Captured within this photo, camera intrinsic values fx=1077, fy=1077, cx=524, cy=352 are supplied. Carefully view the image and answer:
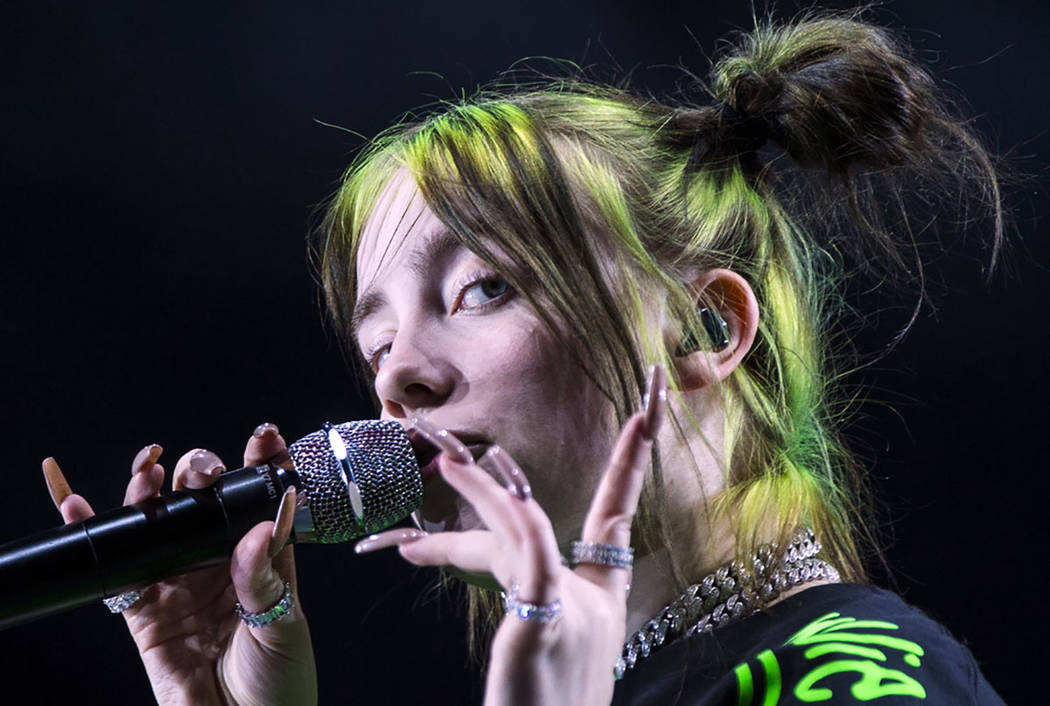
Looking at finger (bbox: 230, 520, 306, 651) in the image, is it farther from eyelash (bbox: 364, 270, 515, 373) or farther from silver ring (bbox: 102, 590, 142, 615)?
eyelash (bbox: 364, 270, 515, 373)

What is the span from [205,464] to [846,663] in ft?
2.00

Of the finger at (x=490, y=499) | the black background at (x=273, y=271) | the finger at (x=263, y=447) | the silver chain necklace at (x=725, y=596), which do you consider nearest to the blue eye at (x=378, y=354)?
the finger at (x=263, y=447)

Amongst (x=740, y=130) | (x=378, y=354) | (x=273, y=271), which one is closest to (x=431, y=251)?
(x=378, y=354)

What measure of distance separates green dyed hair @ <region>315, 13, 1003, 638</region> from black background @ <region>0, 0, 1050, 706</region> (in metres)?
0.53

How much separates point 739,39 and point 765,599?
1259 millimetres

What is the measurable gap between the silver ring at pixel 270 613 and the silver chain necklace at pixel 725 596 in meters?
0.40

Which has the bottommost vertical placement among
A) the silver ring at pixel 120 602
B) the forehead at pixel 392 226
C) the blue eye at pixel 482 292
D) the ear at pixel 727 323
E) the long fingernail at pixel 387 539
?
the silver ring at pixel 120 602

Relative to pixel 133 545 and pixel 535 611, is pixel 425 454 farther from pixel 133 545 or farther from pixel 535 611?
pixel 535 611

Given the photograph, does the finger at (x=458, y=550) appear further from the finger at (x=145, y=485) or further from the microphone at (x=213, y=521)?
the finger at (x=145, y=485)

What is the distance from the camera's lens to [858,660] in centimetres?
93

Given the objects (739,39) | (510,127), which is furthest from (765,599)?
(739,39)

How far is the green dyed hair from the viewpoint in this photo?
1.19 m

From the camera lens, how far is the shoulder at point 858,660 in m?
0.89

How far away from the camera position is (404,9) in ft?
7.15
